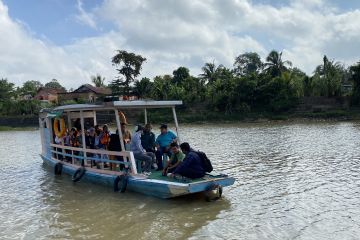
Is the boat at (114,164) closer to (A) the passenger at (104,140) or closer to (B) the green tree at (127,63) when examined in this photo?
(A) the passenger at (104,140)

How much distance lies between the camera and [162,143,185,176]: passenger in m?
9.29

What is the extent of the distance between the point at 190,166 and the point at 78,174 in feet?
14.3

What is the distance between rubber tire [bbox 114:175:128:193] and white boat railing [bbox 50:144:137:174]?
10.3 inches

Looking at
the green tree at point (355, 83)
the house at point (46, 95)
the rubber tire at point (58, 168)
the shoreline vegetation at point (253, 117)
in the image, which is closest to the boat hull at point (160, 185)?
the rubber tire at point (58, 168)

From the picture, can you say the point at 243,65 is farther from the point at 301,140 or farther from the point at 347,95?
the point at 301,140

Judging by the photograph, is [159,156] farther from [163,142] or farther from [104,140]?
[104,140]

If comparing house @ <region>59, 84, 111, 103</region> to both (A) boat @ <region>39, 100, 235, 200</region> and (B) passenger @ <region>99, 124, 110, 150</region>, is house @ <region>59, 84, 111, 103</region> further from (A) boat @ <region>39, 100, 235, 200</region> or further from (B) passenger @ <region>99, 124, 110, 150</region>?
(B) passenger @ <region>99, 124, 110, 150</region>

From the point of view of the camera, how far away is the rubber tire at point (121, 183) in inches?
388

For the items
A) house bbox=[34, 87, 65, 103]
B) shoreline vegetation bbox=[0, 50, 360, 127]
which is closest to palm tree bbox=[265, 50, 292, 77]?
shoreline vegetation bbox=[0, 50, 360, 127]

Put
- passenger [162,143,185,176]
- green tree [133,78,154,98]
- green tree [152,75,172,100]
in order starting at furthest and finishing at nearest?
1. green tree [133,78,154,98]
2. green tree [152,75,172,100]
3. passenger [162,143,185,176]

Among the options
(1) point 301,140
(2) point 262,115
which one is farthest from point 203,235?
(2) point 262,115

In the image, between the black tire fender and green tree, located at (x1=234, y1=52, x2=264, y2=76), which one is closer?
the black tire fender

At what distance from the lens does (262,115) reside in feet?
141

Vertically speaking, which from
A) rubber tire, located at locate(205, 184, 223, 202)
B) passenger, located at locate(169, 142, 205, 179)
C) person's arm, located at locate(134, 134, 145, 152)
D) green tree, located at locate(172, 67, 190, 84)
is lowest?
rubber tire, located at locate(205, 184, 223, 202)
